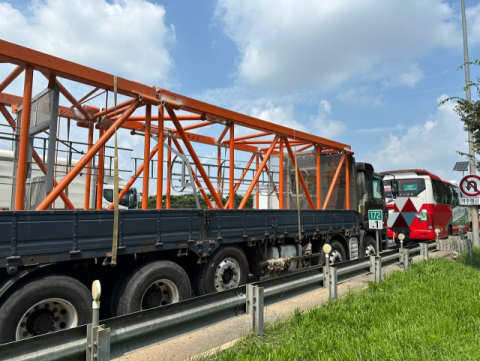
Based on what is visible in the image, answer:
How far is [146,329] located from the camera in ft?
10.6

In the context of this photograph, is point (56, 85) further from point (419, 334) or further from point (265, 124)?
point (419, 334)

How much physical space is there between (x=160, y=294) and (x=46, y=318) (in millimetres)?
1617

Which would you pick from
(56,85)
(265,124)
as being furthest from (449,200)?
(56,85)

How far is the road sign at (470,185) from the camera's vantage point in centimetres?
919

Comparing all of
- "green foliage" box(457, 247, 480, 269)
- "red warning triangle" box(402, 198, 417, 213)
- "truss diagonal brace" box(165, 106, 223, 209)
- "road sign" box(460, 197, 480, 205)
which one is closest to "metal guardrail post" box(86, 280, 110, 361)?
"truss diagonal brace" box(165, 106, 223, 209)

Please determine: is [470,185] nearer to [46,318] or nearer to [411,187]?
[411,187]

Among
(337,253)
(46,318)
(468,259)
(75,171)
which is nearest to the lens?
(46,318)

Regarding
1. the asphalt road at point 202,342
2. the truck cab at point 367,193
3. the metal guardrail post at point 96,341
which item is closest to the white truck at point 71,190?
the truck cab at point 367,193

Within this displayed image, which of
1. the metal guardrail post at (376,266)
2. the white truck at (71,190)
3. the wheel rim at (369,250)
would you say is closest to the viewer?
the metal guardrail post at (376,266)

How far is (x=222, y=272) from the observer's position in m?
6.38

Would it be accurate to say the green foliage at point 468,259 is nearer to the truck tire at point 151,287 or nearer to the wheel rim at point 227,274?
the wheel rim at point 227,274

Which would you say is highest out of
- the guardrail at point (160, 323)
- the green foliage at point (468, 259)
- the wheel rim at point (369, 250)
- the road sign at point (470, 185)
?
the road sign at point (470, 185)

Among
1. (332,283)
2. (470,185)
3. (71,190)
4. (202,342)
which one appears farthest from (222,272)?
(71,190)

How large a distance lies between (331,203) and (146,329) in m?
8.85
